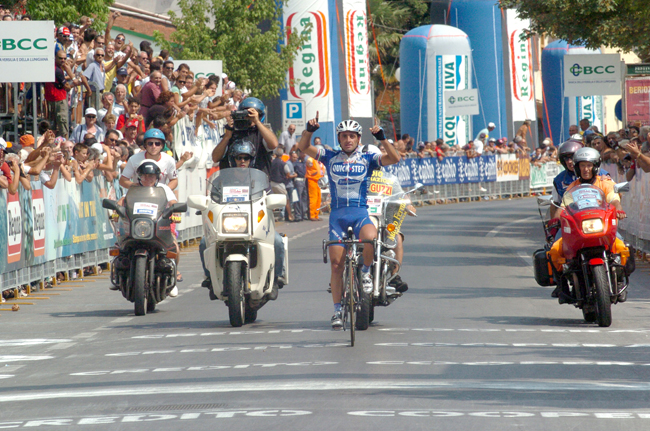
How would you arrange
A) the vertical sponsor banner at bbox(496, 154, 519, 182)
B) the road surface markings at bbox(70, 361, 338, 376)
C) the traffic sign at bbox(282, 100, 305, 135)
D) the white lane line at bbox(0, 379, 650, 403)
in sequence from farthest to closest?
the vertical sponsor banner at bbox(496, 154, 519, 182), the traffic sign at bbox(282, 100, 305, 135), the road surface markings at bbox(70, 361, 338, 376), the white lane line at bbox(0, 379, 650, 403)

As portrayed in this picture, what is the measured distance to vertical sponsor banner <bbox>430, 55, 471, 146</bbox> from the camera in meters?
43.7

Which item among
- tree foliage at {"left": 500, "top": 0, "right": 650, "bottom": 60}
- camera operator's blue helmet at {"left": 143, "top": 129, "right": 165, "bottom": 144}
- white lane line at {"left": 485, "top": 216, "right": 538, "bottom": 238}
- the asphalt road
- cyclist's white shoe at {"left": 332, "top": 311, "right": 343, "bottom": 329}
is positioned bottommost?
white lane line at {"left": 485, "top": 216, "right": 538, "bottom": 238}

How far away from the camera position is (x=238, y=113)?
11.3 m

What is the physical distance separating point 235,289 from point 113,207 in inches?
81.3

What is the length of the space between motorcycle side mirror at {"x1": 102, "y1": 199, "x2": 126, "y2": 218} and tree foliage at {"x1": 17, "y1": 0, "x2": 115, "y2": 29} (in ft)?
54.4

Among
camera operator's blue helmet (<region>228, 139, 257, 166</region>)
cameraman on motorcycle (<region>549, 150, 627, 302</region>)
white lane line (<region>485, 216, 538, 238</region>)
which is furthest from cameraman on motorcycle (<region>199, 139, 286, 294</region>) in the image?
white lane line (<region>485, 216, 538, 238</region>)

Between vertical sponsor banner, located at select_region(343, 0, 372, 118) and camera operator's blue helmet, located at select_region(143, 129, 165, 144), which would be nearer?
camera operator's blue helmet, located at select_region(143, 129, 165, 144)

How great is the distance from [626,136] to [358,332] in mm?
12596

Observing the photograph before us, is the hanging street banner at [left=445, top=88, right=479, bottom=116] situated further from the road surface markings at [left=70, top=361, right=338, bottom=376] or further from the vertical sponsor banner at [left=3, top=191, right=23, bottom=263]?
the road surface markings at [left=70, top=361, right=338, bottom=376]

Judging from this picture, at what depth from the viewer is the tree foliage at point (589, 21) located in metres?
24.9

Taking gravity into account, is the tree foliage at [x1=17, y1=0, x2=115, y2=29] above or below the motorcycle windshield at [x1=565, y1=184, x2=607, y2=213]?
above

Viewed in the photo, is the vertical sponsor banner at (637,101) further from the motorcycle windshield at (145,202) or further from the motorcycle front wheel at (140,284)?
the motorcycle front wheel at (140,284)

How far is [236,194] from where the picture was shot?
11.1 m

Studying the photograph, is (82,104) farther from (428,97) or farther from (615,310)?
(428,97)
